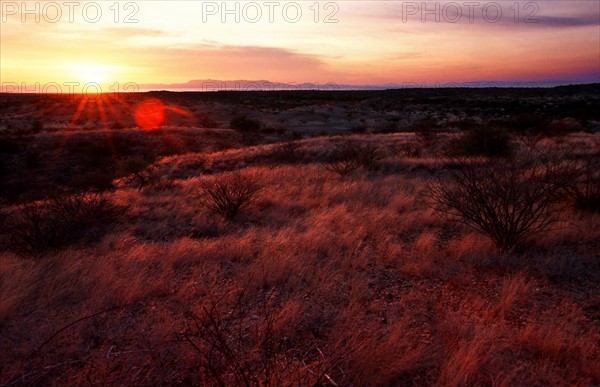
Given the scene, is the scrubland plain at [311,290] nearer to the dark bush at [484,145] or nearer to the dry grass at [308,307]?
the dry grass at [308,307]

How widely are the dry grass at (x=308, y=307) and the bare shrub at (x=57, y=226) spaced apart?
0.40 m

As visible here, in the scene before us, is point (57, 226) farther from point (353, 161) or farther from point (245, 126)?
point (245, 126)

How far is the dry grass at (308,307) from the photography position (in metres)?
3.09

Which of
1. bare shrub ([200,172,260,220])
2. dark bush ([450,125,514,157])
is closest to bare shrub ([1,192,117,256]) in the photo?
bare shrub ([200,172,260,220])

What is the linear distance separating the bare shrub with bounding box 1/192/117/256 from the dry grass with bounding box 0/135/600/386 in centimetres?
40

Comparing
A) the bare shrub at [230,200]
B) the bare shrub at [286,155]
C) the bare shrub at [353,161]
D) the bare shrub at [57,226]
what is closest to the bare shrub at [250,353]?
the bare shrub at [57,226]

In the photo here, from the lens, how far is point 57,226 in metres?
7.11

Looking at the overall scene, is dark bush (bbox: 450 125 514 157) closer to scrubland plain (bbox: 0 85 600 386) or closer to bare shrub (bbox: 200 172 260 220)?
scrubland plain (bbox: 0 85 600 386)

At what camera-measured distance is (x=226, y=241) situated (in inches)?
260

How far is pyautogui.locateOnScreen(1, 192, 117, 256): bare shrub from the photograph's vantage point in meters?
6.64

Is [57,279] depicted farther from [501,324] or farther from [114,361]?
[501,324]

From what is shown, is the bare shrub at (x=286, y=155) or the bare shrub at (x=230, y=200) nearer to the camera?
the bare shrub at (x=230, y=200)

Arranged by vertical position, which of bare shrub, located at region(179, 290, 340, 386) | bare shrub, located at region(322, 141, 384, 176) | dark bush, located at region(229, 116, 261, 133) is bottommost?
bare shrub, located at region(179, 290, 340, 386)

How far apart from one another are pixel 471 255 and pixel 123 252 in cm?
571
